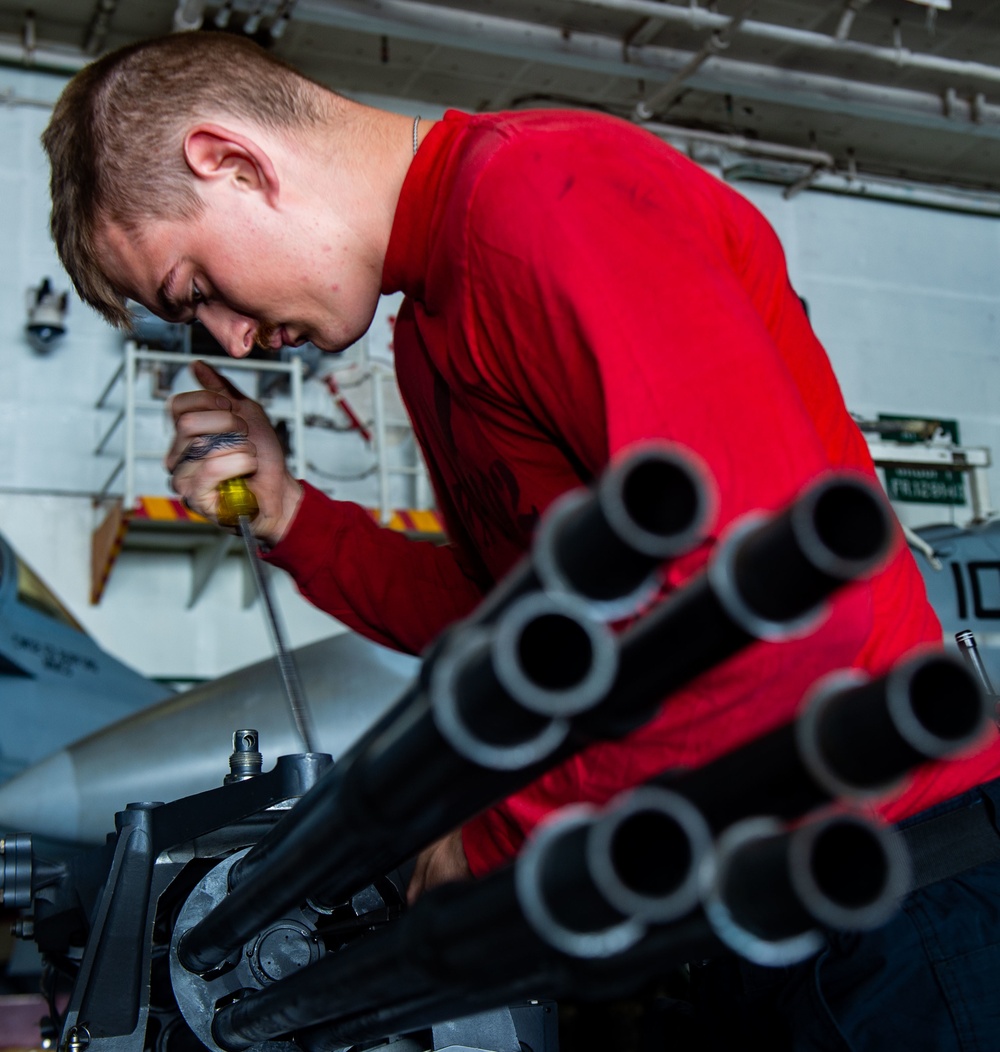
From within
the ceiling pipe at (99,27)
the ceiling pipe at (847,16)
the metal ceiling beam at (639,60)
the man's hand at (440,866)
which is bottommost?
the man's hand at (440,866)

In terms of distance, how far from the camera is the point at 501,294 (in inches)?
26.9

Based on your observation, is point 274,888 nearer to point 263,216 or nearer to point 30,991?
point 263,216

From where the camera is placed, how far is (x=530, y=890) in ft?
1.04

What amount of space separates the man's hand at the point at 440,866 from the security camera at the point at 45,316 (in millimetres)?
5072

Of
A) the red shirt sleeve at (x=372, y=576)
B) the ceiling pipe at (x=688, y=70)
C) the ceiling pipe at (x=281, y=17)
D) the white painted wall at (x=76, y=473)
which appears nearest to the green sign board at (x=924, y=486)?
the ceiling pipe at (x=688, y=70)

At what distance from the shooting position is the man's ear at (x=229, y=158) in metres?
0.80

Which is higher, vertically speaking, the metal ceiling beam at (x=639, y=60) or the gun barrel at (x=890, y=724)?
the metal ceiling beam at (x=639, y=60)

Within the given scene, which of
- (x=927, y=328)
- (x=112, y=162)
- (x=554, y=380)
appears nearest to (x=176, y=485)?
(x=112, y=162)

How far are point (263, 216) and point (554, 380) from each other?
0.95ft

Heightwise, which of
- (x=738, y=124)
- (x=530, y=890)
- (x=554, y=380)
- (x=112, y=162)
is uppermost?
(x=738, y=124)

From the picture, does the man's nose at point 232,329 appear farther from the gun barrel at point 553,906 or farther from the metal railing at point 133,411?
the metal railing at point 133,411

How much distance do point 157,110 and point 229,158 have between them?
0.06 meters

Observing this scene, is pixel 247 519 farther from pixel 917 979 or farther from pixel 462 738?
pixel 462 738

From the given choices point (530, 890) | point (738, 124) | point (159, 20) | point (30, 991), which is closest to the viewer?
point (530, 890)
